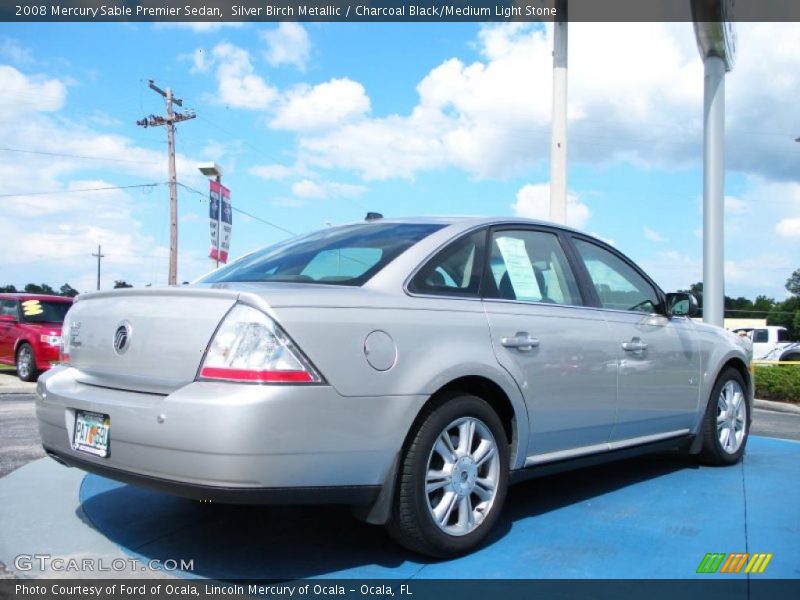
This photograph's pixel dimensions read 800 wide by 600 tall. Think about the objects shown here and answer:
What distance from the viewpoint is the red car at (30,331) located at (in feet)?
40.2

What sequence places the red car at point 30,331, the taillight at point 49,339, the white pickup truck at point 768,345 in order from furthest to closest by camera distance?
the white pickup truck at point 768,345
the red car at point 30,331
the taillight at point 49,339

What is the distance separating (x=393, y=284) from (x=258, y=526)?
1.47 meters

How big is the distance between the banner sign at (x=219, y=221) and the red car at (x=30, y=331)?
6.36 metres

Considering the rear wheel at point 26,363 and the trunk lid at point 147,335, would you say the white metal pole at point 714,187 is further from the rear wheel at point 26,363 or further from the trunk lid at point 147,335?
the rear wheel at point 26,363

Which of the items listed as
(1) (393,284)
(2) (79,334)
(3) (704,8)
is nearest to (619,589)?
(1) (393,284)

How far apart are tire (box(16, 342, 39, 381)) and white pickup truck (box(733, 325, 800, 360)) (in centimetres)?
2319

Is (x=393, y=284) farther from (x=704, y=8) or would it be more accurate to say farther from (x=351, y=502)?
(x=704, y=8)

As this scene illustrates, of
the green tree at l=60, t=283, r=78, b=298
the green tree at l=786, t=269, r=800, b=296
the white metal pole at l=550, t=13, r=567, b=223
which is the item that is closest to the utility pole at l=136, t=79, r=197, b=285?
the green tree at l=60, t=283, r=78, b=298

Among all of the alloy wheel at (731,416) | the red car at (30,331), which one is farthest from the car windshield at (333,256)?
the red car at (30,331)

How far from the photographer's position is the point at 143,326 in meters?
3.09

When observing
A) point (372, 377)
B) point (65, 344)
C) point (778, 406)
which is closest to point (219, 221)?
point (778, 406)

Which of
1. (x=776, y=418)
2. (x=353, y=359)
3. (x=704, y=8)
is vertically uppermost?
(x=704, y=8)

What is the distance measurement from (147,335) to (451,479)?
1442mm

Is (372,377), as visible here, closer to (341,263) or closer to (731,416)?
(341,263)
